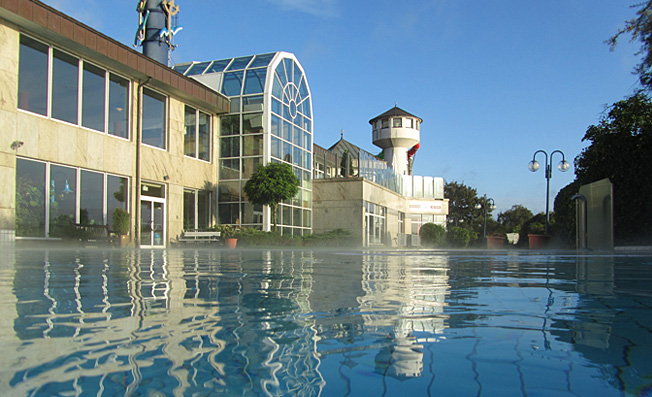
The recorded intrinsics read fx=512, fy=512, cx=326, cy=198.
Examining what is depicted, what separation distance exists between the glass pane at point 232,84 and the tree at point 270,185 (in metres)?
4.64

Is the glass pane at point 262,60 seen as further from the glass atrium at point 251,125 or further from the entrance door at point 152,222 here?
the entrance door at point 152,222

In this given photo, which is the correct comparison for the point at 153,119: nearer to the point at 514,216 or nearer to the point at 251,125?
the point at 251,125

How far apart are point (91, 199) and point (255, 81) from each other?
34.4ft

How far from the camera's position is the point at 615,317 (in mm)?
2266

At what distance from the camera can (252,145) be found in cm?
2425

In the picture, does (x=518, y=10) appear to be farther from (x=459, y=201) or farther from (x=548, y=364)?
(x=459, y=201)

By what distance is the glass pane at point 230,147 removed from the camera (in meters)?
24.3

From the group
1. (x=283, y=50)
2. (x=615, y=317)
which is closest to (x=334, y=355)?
(x=615, y=317)

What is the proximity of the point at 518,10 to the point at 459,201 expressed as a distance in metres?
44.5

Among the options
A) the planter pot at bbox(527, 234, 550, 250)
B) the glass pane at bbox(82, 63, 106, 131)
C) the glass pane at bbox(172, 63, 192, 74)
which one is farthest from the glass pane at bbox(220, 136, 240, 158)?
the planter pot at bbox(527, 234, 550, 250)

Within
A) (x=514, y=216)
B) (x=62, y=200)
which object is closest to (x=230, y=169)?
(x=62, y=200)

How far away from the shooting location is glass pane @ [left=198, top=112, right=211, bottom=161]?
23.3 metres

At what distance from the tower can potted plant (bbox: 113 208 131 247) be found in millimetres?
32568

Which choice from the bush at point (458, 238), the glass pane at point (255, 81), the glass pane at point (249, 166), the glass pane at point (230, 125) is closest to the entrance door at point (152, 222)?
the glass pane at point (249, 166)
